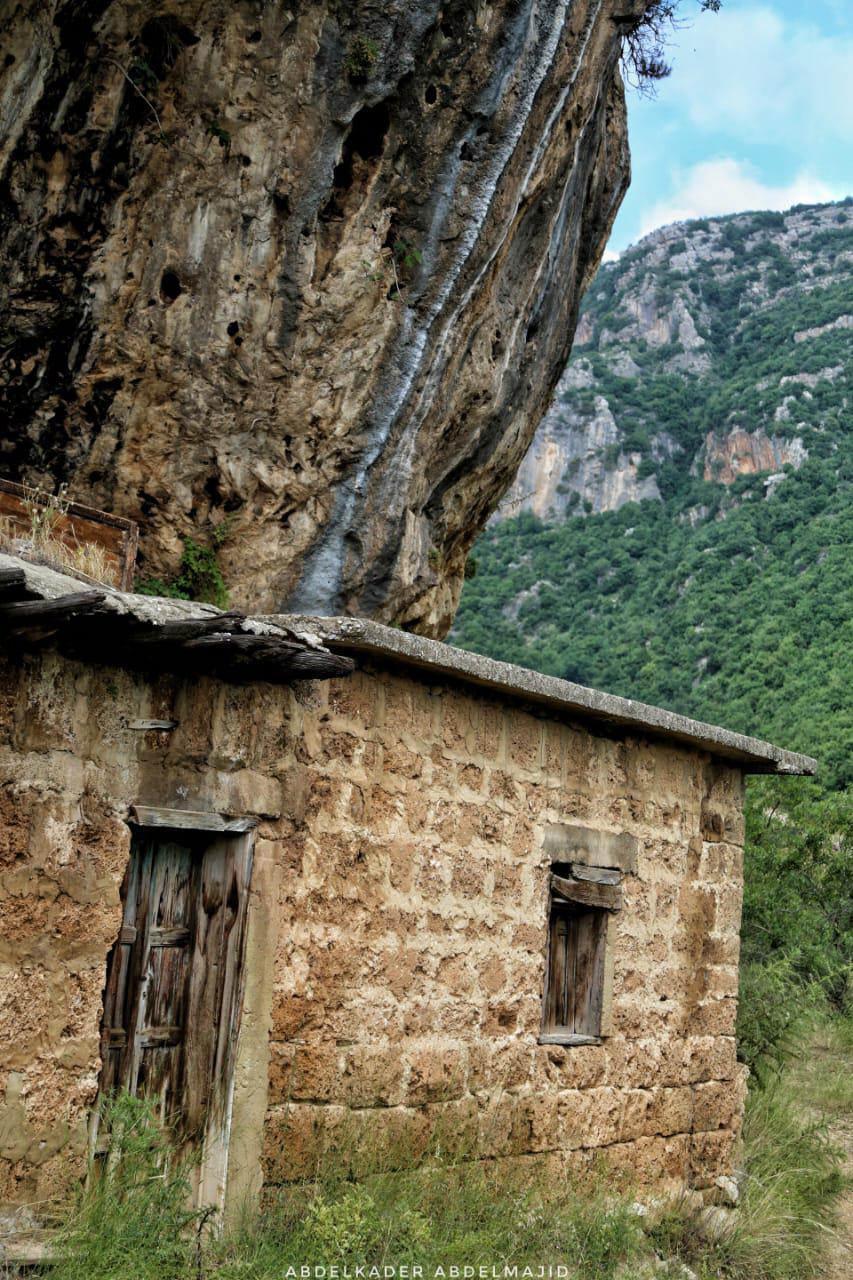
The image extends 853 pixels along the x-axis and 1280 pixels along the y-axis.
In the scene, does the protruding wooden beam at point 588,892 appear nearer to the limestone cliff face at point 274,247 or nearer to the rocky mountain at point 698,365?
the limestone cliff face at point 274,247

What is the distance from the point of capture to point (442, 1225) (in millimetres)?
5207

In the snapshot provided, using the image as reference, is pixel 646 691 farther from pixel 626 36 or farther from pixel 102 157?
pixel 102 157

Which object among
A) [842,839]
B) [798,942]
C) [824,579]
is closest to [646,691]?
[824,579]

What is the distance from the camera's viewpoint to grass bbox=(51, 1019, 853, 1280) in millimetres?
4250

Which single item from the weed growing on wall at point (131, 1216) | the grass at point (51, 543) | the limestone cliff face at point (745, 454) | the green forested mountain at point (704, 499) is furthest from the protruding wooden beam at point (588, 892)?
the limestone cliff face at point (745, 454)

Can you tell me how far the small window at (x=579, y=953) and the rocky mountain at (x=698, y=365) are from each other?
3229 centimetres

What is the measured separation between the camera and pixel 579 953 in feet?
22.0

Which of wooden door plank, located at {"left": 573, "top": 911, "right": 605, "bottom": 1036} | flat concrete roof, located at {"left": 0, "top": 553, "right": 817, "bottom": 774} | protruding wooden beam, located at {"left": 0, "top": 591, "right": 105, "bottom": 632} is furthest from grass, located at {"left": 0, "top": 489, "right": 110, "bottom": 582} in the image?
wooden door plank, located at {"left": 573, "top": 911, "right": 605, "bottom": 1036}

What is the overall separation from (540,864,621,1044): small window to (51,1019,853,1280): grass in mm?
749

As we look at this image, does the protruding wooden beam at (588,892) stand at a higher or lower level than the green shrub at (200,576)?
lower

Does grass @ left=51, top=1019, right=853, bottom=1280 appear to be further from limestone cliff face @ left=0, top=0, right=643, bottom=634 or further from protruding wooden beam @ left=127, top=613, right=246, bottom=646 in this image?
limestone cliff face @ left=0, top=0, right=643, bottom=634

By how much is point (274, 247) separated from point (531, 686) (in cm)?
416

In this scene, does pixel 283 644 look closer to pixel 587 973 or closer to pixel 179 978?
pixel 179 978

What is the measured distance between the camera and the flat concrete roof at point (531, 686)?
494 centimetres
